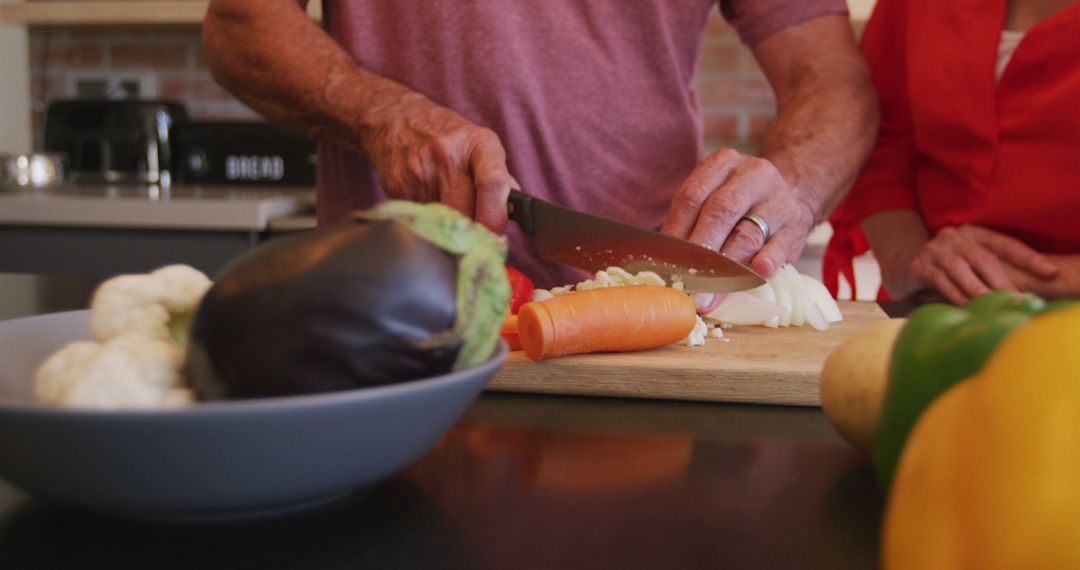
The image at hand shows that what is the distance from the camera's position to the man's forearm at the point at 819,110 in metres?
1.33

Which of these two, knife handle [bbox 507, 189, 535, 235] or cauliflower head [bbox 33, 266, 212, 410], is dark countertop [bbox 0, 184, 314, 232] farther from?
cauliflower head [bbox 33, 266, 212, 410]

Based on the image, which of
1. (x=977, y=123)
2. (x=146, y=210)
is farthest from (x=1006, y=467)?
(x=146, y=210)

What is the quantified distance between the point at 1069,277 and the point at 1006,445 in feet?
3.87

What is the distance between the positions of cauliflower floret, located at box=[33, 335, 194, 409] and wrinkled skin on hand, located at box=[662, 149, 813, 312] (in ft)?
2.43

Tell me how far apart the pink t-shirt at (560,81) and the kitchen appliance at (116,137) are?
1604 millimetres

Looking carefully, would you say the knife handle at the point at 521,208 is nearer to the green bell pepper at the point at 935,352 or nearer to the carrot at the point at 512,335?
the carrot at the point at 512,335

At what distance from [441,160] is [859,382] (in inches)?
25.4

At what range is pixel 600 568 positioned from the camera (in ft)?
1.44

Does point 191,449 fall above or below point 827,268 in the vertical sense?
above

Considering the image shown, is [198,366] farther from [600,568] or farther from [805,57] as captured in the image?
[805,57]

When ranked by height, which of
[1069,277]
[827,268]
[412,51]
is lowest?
[827,268]

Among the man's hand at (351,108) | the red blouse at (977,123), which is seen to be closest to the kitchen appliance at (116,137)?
the man's hand at (351,108)

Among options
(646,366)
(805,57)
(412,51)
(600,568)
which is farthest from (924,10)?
(600,568)

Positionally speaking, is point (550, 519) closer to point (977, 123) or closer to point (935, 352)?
point (935, 352)
